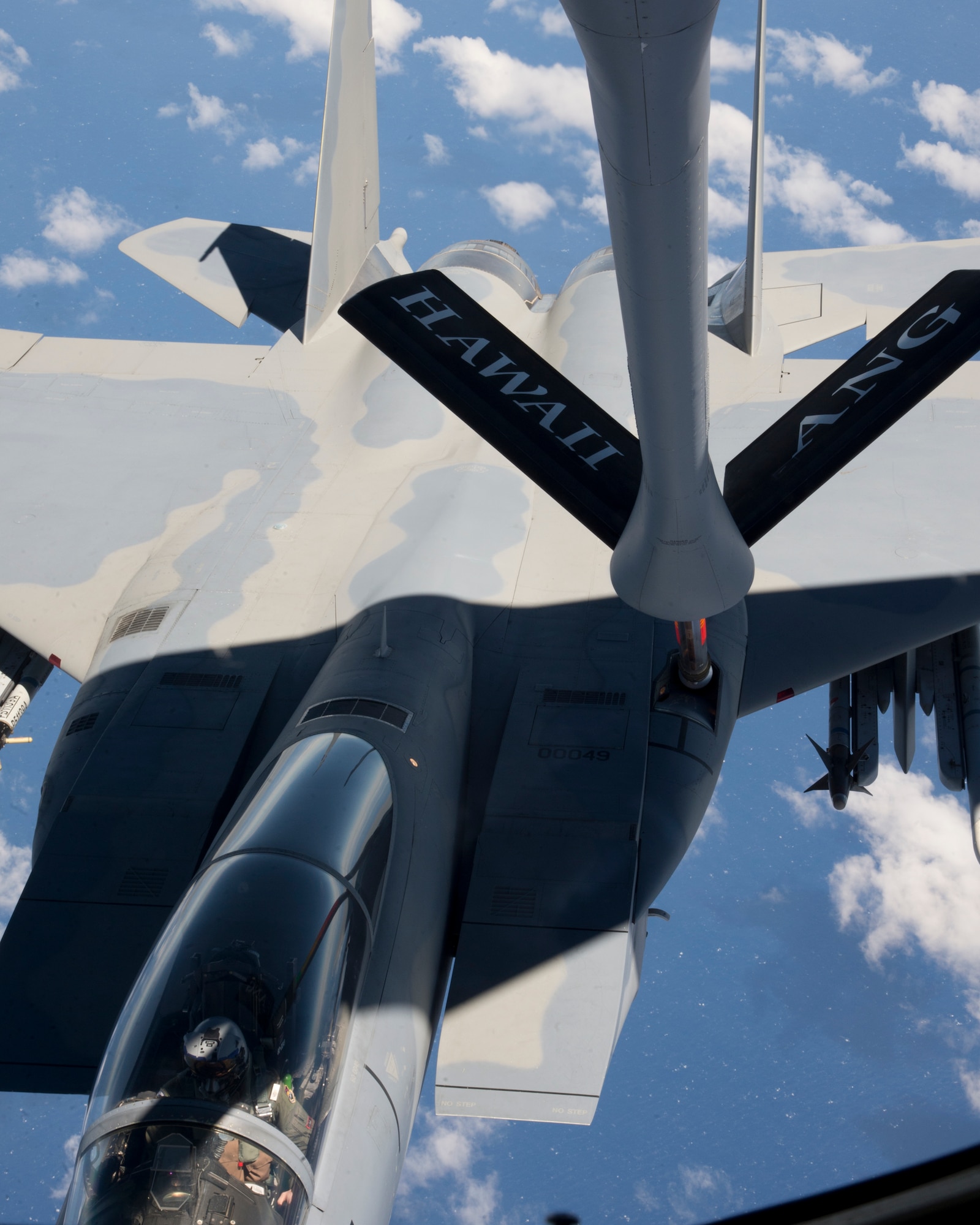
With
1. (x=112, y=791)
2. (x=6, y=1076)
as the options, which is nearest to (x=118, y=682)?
(x=112, y=791)

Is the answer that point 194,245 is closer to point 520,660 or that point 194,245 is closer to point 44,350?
point 44,350

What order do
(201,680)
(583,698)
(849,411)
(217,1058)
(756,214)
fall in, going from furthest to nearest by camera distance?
1. (756,214)
2. (201,680)
3. (583,698)
4. (849,411)
5. (217,1058)

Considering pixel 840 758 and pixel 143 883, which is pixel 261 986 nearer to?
pixel 143 883

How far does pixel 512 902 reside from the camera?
6.23 m

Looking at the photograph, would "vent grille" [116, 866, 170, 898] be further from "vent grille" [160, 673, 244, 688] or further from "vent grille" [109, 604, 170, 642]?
"vent grille" [109, 604, 170, 642]

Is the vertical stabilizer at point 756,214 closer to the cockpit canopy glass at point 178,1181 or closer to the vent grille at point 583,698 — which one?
the vent grille at point 583,698

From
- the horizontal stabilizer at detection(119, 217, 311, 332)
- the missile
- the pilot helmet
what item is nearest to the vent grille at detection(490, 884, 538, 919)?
the pilot helmet

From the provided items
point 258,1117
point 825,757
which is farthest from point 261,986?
point 825,757

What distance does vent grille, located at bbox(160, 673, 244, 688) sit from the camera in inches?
305

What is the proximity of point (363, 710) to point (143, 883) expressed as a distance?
172cm

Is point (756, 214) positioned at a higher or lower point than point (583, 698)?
higher

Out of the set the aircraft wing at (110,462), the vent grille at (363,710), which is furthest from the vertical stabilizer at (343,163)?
the vent grille at (363,710)

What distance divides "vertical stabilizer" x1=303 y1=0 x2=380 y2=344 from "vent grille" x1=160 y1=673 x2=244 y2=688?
549 cm

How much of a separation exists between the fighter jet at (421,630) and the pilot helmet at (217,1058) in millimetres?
12
